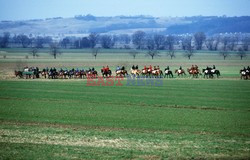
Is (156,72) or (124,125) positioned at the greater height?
(156,72)

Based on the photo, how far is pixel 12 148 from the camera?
17.0 meters

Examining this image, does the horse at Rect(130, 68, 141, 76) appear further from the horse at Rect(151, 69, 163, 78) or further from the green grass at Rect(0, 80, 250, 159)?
the green grass at Rect(0, 80, 250, 159)

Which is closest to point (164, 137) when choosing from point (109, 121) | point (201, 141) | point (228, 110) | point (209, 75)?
point (201, 141)

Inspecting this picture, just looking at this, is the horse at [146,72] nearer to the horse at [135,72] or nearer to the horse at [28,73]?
the horse at [135,72]

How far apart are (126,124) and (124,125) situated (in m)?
0.32

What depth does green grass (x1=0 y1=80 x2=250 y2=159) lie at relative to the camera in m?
17.1

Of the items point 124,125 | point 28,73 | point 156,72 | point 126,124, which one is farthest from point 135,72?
point 124,125

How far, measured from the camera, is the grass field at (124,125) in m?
16.9

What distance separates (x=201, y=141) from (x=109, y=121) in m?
6.85

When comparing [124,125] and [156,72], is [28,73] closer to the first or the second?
[156,72]

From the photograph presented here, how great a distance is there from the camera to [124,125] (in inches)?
914

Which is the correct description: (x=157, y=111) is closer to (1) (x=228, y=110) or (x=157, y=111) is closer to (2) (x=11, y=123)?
(1) (x=228, y=110)

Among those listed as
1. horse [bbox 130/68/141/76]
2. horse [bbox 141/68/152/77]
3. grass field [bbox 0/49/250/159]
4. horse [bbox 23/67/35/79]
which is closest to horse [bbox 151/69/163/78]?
horse [bbox 141/68/152/77]

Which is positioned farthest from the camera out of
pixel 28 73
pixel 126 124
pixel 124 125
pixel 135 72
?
pixel 135 72
